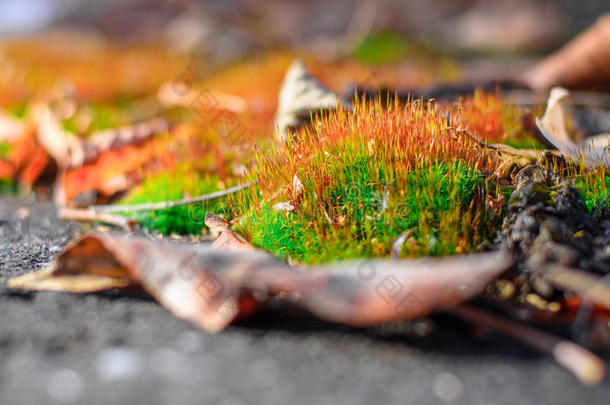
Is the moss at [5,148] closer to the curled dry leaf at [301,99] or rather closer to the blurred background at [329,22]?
the curled dry leaf at [301,99]

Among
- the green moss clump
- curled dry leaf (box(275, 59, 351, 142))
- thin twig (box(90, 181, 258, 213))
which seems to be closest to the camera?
the green moss clump

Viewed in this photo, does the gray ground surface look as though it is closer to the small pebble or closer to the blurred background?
the small pebble

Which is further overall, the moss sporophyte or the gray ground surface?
the moss sporophyte

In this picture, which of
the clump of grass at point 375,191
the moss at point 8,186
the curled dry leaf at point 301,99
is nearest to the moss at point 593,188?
the clump of grass at point 375,191

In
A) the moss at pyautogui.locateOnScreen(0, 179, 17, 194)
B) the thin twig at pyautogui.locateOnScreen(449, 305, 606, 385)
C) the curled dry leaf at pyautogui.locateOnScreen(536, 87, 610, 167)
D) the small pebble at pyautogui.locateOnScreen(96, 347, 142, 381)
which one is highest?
the curled dry leaf at pyautogui.locateOnScreen(536, 87, 610, 167)

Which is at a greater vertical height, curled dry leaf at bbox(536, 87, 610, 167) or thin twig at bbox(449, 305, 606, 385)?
curled dry leaf at bbox(536, 87, 610, 167)

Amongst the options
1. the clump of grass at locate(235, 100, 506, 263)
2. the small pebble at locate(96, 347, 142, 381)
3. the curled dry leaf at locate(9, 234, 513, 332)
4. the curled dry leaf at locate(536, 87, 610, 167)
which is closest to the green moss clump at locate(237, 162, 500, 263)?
the clump of grass at locate(235, 100, 506, 263)

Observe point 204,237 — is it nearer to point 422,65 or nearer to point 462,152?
point 462,152

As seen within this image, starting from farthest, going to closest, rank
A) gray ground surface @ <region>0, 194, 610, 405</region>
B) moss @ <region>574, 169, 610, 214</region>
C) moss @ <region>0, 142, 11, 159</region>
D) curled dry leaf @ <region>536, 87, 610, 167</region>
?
moss @ <region>0, 142, 11, 159</region>, curled dry leaf @ <region>536, 87, 610, 167</region>, moss @ <region>574, 169, 610, 214</region>, gray ground surface @ <region>0, 194, 610, 405</region>

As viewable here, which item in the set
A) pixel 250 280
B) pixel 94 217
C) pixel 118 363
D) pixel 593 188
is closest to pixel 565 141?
pixel 593 188
